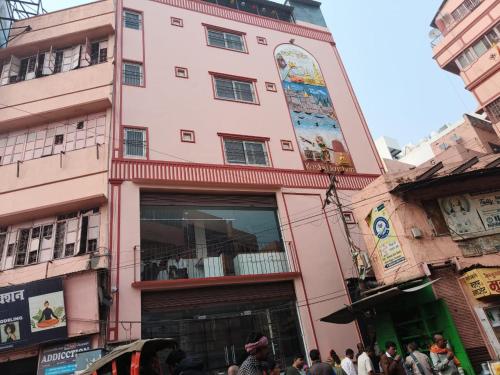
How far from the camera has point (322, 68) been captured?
1914 cm

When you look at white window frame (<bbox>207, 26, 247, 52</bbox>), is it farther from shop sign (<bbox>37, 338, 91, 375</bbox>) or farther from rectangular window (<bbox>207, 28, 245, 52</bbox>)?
shop sign (<bbox>37, 338, 91, 375</bbox>)

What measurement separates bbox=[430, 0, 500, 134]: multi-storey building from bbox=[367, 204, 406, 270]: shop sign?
13.1 meters

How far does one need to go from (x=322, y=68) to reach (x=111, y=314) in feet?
50.7

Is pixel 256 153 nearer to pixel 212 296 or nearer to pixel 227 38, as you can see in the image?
pixel 212 296

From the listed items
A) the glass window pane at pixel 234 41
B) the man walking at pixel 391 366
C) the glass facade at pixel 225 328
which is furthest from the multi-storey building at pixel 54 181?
the man walking at pixel 391 366

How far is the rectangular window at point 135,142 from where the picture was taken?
41.3 feet

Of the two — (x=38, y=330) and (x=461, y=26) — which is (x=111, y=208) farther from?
(x=461, y=26)

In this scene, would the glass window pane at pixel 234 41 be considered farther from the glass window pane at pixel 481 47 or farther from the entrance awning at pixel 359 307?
the glass window pane at pixel 481 47

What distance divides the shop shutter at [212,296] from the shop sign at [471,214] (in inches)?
219

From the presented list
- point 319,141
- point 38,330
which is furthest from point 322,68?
point 38,330

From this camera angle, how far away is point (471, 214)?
38.5 feet

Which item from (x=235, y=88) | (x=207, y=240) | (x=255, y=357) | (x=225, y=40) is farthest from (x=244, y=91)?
(x=255, y=357)

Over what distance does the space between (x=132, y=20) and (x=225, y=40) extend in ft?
14.2

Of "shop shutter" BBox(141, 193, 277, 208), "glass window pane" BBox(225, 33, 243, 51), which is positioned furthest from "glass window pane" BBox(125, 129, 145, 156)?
"glass window pane" BBox(225, 33, 243, 51)
